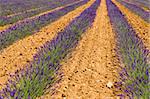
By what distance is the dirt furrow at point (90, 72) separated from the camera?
20.4ft

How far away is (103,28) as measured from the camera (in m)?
15.6

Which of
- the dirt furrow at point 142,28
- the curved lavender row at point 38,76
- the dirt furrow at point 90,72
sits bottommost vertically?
the dirt furrow at point 142,28

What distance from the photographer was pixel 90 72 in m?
7.63

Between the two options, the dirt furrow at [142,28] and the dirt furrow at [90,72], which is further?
the dirt furrow at [142,28]

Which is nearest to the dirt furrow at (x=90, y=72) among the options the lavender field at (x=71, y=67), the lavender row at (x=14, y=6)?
the lavender field at (x=71, y=67)

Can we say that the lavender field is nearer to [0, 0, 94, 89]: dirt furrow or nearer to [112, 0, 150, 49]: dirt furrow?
[0, 0, 94, 89]: dirt furrow

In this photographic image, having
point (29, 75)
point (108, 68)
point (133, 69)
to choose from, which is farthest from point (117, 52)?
A: point (29, 75)

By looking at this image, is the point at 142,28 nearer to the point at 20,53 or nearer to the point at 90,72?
the point at 20,53

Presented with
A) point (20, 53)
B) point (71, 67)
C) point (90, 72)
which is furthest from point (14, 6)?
point (90, 72)

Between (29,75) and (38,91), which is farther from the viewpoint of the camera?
(29,75)

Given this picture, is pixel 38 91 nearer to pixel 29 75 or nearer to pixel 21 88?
pixel 21 88

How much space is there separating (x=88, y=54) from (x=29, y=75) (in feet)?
12.4

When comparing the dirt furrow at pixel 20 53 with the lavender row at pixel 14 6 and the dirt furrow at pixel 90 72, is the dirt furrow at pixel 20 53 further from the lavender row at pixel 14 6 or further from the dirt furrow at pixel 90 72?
the lavender row at pixel 14 6

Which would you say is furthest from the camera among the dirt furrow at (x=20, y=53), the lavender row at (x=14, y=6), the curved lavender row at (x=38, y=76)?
the lavender row at (x=14, y=6)
